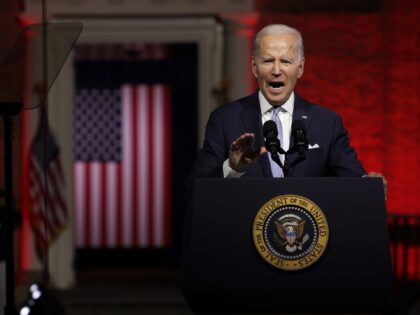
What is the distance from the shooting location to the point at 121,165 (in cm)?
1208

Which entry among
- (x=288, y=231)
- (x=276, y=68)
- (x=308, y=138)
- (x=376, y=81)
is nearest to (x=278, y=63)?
(x=276, y=68)

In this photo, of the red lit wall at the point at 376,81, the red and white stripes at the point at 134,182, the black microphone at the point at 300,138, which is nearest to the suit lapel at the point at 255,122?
the black microphone at the point at 300,138

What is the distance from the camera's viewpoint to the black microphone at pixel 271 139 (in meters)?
3.24

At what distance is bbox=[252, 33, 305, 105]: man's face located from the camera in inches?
136

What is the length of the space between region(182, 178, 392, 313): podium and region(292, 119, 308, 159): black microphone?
0.13m

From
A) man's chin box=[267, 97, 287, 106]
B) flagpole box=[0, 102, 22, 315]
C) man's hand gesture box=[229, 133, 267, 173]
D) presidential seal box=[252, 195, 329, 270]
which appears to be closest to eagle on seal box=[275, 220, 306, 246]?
presidential seal box=[252, 195, 329, 270]

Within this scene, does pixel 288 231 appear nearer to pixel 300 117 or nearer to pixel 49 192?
pixel 300 117

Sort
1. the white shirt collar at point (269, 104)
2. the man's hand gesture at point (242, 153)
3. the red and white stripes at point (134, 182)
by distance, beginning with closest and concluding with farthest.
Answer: the man's hand gesture at point (242, 153), the white shirt collar at point (269, 104), the red and white stripes at point (134, 182)

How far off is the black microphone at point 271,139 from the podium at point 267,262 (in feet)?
0.41

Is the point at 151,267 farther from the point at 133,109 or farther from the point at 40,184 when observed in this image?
the point at 40,184

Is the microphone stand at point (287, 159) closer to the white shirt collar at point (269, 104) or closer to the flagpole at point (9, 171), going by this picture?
the white shirt collar at point (269, 104)

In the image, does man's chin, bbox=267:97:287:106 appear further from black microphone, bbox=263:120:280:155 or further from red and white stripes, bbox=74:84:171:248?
red and white stripes, bbox=74:84:171:248

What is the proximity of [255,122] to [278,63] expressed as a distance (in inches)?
8.8

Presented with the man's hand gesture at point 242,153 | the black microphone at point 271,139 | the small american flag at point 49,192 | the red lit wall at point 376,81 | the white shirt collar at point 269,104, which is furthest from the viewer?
the red lit wall at point 376,81
